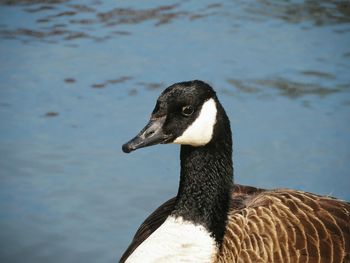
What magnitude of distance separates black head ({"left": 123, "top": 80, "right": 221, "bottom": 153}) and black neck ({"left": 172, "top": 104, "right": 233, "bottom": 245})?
0.45ft

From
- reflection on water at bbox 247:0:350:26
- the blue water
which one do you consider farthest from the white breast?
reflection on water at bbox 247:0:350:26

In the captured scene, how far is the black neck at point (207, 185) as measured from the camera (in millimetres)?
4125

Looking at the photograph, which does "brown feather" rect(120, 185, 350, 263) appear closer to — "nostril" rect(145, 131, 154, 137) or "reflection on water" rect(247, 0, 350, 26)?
"nostril" rect(145, 131, 154, 137)

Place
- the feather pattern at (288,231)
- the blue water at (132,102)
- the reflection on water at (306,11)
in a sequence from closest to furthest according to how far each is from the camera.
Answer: the feather pattern at (288,231) → the blue water at (132,102) → the reflection on water at (306,11)

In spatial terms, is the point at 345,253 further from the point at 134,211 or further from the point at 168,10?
the point at 168,10

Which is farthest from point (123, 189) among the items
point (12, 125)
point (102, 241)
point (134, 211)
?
point (12, 125)

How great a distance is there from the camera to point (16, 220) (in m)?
5.41

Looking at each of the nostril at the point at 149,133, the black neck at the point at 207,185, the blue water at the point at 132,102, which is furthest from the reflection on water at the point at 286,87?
the nostril at the point at 149,133

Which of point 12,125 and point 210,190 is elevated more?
point 210,190

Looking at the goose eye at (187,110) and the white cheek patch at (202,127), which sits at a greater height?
the goose eye at (187,110)

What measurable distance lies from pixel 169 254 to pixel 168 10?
5.13 metres

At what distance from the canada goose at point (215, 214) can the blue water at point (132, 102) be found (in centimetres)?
112

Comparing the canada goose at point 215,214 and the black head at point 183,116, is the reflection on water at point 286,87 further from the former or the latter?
the black head at point 183,116

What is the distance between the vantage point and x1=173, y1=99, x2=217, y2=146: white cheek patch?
395cm
